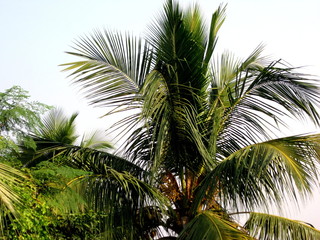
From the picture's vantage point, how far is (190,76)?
10078 millimetres

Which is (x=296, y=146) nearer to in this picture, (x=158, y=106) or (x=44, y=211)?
(x=158, y=106)

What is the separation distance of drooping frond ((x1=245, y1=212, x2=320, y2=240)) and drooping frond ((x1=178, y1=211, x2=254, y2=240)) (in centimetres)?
115

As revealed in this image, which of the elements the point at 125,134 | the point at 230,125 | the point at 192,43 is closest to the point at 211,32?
the point at 192,43

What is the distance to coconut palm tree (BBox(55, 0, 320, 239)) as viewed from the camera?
29.2 feet

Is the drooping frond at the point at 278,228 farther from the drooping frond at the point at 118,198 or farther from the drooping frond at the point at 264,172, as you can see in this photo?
the drooping frond at the point at 118,198

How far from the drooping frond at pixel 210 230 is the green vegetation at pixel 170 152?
0.09m

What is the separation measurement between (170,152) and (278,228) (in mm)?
2173

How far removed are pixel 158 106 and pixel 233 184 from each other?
5.60 feet

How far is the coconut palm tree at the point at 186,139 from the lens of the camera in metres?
8.90

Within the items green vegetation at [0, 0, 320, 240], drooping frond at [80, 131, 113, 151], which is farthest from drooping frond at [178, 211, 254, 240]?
drooping frond at [80, 131, 113, 151]

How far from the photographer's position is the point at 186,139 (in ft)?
32.1

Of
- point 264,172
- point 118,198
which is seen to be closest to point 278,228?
point 264,172

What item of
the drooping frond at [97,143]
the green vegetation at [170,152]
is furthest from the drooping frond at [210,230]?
the drooping frond at [97,143]

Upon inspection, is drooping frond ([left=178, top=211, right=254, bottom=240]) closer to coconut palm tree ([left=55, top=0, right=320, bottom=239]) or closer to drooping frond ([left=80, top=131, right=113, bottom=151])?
coconut palm tree ([left=55, top=0, right=320, bottom=239])
